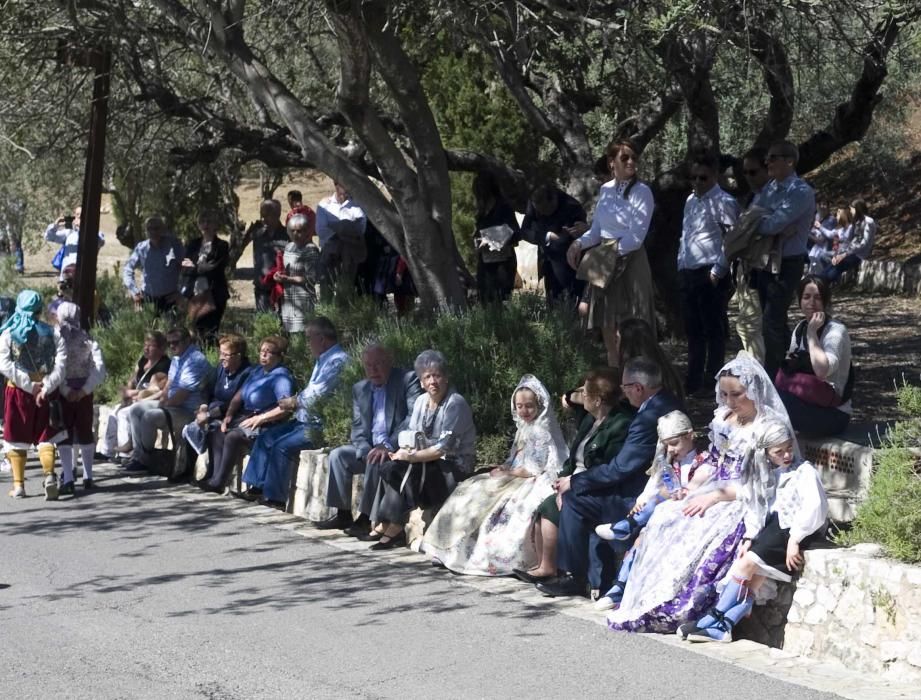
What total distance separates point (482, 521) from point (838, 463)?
7.00 ft

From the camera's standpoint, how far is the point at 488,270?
13422mm

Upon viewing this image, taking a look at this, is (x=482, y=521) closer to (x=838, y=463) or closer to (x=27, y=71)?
(x=838, y=463)

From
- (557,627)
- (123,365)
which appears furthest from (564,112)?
(557,627)

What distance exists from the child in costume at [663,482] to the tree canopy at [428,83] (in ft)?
11.2

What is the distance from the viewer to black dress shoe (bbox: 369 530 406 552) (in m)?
9.61

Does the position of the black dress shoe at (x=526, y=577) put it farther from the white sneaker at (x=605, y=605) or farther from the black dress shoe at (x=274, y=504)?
the black dress shoe at (x=274, y=504)

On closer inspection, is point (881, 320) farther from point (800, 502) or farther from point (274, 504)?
point (800, 502)

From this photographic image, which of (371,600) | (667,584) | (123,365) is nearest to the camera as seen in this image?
(667,584)

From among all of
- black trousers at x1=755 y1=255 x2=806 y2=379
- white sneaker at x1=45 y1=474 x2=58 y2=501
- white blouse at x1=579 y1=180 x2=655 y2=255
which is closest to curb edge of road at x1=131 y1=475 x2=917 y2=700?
white sneaker at x1=45 y1=474 x2=58 y2=501

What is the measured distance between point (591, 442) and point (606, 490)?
0.36 metres

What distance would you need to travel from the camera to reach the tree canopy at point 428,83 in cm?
1158

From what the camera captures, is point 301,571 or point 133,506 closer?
point 301,571

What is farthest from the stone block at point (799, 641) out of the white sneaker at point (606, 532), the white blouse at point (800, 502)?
the white sneaker at point (606, 532)

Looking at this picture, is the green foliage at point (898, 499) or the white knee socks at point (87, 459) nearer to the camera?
the green foliage at point (898, 499)
